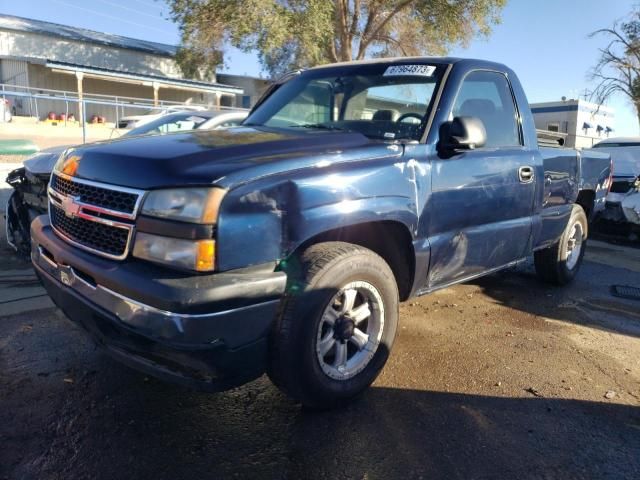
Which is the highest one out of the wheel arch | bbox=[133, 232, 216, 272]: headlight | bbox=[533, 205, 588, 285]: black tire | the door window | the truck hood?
the door window

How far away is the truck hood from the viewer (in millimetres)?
2477

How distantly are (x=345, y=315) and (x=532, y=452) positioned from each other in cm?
118

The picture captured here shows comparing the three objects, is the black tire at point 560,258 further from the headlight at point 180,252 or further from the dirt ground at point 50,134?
the dirt ground at point 50,134

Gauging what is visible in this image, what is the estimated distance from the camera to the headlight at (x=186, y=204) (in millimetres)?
2359

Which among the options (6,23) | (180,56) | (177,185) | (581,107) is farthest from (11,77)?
(177,185)

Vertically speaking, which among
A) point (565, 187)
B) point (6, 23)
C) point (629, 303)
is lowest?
point (629, 303)

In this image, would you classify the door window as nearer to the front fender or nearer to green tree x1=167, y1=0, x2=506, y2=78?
the front fender

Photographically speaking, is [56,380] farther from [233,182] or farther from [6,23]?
[6,23]

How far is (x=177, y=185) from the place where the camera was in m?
2.41

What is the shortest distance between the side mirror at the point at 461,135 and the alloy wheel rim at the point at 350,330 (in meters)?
1.10

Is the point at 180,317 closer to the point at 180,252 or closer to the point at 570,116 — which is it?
the point at 180,252

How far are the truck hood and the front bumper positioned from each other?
1.39 feet

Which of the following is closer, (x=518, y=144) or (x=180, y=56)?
(x=518, y=144)

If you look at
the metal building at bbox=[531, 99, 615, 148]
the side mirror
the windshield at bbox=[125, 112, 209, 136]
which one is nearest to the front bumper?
the side mirror
